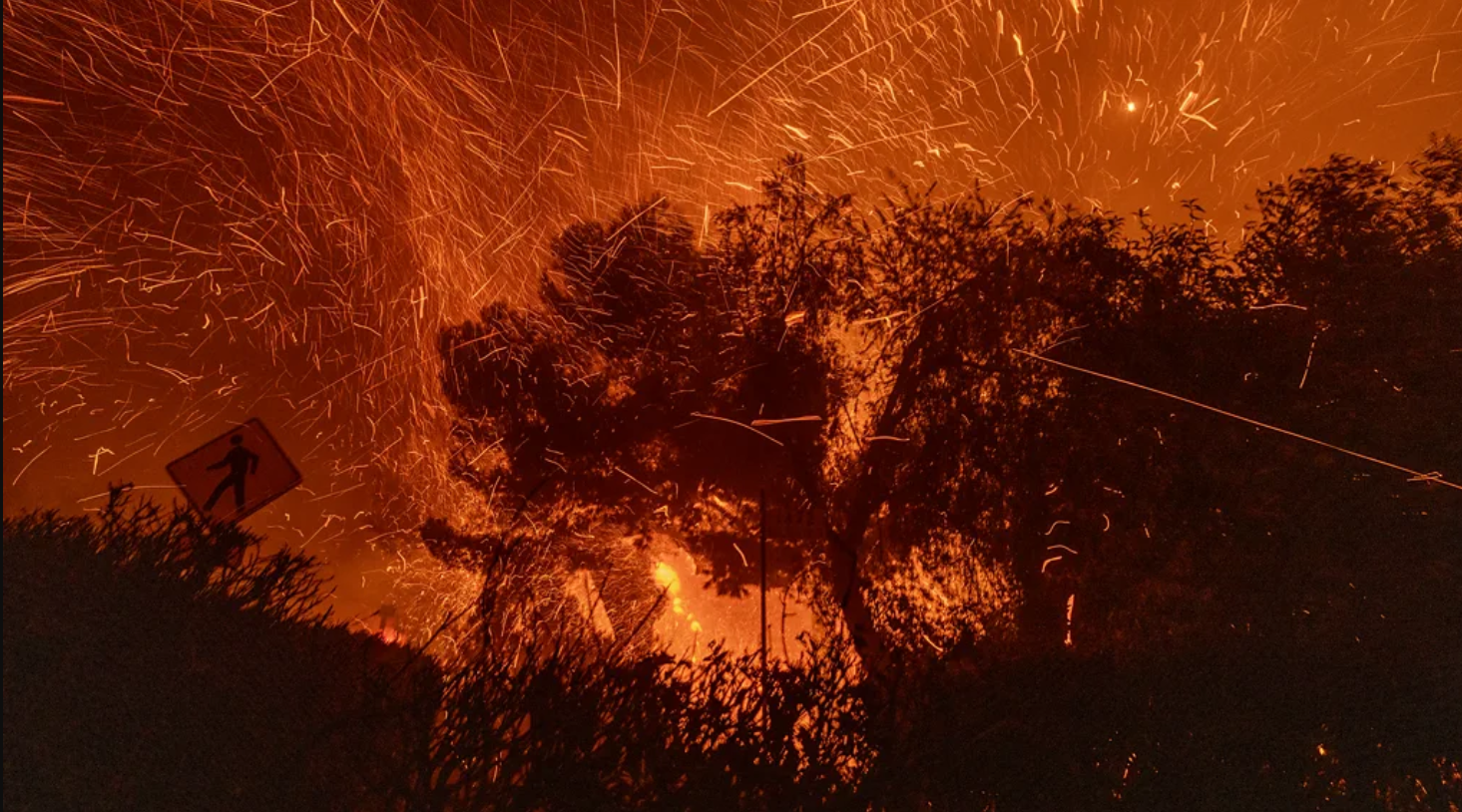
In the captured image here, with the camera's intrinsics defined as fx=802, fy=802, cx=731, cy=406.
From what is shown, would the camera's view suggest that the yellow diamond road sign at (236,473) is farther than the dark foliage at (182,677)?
Yes

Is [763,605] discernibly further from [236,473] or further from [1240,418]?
[1240,418]

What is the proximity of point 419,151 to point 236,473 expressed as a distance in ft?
4.01

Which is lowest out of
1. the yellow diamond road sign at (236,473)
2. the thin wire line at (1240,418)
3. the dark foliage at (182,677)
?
the dark foliage at (182,677)

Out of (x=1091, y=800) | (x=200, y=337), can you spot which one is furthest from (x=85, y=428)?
(x=1091, y=800)

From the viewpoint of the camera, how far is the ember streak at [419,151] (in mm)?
2531

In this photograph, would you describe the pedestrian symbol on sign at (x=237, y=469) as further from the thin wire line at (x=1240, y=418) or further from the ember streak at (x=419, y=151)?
the thin wire line at (x=1240, y=418)

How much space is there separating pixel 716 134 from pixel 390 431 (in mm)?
1509

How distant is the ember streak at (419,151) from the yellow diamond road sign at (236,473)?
0.17 feet

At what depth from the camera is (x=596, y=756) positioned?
82.2 inches

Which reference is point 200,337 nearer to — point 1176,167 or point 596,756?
point 596,756

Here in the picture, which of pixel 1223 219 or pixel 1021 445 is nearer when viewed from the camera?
pixel 1021 445

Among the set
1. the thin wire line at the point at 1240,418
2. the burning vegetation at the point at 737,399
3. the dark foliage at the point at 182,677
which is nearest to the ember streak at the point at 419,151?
the burning vegetation at the point at 737,399

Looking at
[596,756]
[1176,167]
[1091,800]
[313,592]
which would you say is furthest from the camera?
[1176,167]

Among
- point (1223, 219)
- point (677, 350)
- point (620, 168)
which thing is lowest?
point (677, 350)
